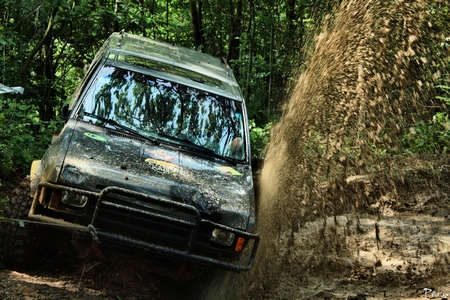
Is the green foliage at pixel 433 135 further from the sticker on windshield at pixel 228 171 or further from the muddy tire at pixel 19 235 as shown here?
the muddy tire at pixel 19 235

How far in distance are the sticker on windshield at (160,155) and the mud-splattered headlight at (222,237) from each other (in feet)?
2.58

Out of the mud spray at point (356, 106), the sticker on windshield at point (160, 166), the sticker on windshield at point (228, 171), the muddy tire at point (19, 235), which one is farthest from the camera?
the mud spray at point (356, 106)

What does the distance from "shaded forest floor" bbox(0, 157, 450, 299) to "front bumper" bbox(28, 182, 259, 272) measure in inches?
19.8

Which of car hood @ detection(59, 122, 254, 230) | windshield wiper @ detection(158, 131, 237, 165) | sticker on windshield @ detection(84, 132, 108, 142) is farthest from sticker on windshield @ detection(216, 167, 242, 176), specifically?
sticker on windshield @ detection(84, 132, 108, 142)

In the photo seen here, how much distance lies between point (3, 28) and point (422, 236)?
9143mm

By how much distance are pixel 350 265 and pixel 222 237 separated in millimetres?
1570

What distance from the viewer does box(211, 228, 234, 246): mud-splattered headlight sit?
4320mm

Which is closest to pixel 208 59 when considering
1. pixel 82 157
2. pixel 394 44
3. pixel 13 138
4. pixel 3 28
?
pixel 394 44

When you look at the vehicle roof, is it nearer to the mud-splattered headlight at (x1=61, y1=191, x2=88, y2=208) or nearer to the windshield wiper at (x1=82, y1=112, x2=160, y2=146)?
the windshield wiper at (x1=82, y1=112, x2=160, y2=146)

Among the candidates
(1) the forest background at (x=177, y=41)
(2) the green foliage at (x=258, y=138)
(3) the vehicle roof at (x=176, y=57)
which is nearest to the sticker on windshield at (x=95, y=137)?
(3) the vehicle roof at (x=176, y=57)

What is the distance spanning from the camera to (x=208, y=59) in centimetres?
745

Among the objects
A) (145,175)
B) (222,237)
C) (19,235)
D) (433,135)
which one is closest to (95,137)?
(145,175)

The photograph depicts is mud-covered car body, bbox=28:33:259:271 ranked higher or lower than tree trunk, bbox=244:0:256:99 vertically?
lower

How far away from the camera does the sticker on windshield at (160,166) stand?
443 cm
